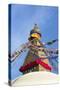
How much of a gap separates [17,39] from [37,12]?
0.73 ft

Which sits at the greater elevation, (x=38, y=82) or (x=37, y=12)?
(x=37, y=12)

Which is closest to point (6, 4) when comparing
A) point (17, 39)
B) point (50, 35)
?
point (17, 39)

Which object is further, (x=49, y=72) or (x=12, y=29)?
(x=49, y=72)

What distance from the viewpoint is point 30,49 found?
5.50 feet

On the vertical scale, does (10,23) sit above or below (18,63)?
above

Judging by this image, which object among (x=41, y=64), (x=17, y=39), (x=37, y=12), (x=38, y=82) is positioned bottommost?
(x=38, y=82)

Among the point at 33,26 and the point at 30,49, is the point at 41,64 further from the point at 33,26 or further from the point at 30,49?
the point at 33,26

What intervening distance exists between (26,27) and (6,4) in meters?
0.19

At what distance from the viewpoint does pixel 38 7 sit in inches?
66.3

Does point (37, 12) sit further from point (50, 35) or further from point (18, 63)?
point (18, 63)

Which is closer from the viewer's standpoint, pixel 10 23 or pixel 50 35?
pixel 10 23

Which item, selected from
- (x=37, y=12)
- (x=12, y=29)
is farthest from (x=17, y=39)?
(x=37, y=12)

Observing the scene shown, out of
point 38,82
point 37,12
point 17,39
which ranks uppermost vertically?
point 37,12

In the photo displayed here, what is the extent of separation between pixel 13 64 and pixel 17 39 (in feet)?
0.53
